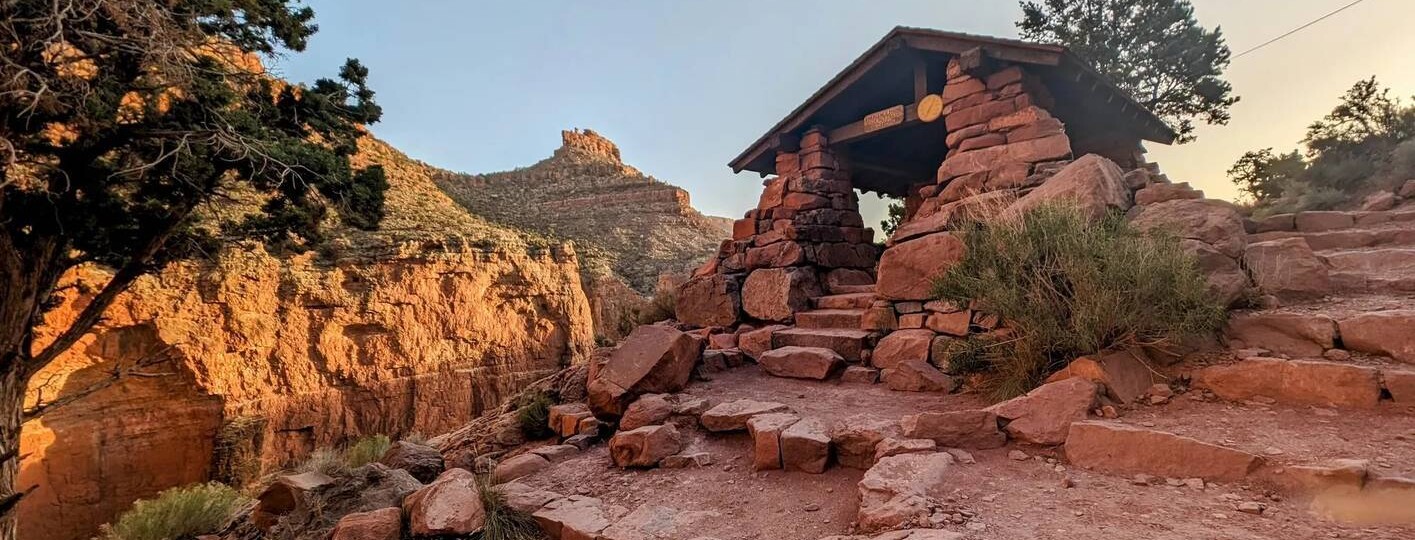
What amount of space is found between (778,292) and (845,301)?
773 millimetres

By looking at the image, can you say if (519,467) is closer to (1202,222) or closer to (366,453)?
(366,453)

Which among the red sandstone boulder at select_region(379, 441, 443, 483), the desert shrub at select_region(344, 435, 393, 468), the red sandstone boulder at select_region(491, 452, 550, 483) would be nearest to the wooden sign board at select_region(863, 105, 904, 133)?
the red sandstone boulder at select_region(491, 452, 550, 483)

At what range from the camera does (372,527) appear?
3242 millimetres

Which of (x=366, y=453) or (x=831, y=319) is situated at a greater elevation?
(x=831, y=319)

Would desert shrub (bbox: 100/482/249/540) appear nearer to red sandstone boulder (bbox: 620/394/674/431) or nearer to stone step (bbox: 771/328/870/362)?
red sandstone boulder (bbox: 620/394/674/431)

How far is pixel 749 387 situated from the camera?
5086mm

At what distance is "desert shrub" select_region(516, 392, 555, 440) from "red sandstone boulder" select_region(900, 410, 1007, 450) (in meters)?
3.46

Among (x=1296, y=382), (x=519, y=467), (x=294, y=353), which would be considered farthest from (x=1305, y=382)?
(x=294, y=353)

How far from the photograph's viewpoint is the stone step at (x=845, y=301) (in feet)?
20.1

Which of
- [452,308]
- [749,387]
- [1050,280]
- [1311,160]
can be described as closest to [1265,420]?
[1050,280]

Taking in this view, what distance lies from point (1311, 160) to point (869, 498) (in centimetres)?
1544

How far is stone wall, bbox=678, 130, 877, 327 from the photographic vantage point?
6.62m

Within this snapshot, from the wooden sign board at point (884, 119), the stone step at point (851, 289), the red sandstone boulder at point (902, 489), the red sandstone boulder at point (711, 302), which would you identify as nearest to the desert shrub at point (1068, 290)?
the red sandstone boulder at point (902, 489)

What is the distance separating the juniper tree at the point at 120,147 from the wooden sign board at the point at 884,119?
6101 mm
